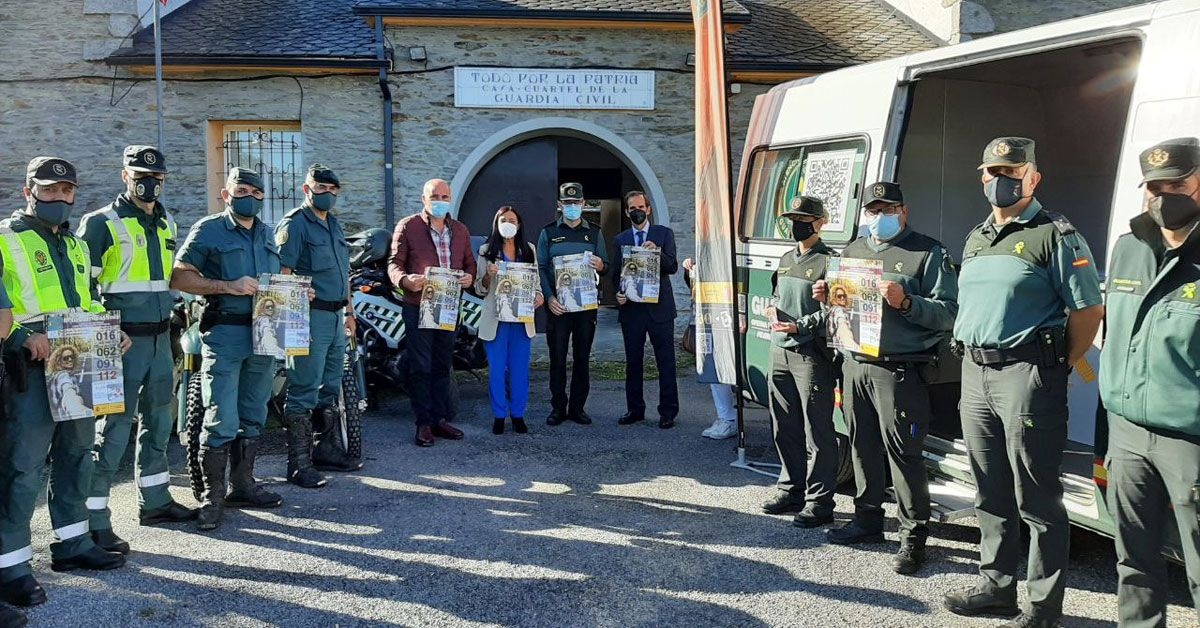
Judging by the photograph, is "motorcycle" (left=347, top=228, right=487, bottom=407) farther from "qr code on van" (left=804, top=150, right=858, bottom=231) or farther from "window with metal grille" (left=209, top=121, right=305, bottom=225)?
"window with metal grille" (left=209, top=121, right=305, bottom=225)

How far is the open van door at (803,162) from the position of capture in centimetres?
Answer: 517

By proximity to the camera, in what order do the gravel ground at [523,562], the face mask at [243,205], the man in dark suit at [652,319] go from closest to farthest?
the gravel ground at [523,562], the face mask at [243,205], the man in dark suit at [652,319]

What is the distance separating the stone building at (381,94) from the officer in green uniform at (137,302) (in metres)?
6.84

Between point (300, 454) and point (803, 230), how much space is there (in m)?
3.52

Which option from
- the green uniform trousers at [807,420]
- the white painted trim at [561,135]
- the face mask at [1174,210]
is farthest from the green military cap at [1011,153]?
the white painted trim at [561,135]

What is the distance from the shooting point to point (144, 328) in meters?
4.68

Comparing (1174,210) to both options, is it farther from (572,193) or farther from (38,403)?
(572,193)

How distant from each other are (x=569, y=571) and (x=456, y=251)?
332 centimetres

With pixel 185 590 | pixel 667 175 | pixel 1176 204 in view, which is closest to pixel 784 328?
pixel 1176 204

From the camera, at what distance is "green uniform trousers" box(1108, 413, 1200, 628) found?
2.96 metres

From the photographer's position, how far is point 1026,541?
4609mm

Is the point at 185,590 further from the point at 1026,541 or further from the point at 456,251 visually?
the point at 1026,541

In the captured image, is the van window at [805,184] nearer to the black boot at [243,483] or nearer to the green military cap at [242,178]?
the green military cap at [242,178]

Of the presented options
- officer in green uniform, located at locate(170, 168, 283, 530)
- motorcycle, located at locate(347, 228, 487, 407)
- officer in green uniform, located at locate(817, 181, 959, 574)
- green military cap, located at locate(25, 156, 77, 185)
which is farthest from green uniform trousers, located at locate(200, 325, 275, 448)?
officer in green uniform, located at locate(817, 181, 959, 574)
